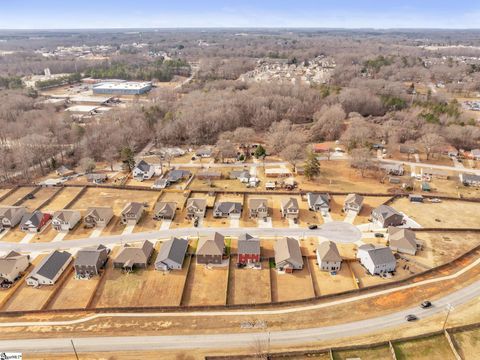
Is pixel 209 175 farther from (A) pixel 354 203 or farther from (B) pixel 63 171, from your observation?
(B) pixel 63 171

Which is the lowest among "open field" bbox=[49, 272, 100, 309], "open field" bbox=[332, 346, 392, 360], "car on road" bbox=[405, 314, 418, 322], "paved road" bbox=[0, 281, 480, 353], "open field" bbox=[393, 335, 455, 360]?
"open field" bbox=[49, 272, 100, 309]

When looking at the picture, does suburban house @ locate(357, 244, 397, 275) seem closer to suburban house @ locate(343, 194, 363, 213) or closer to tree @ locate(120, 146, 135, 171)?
suburban house @ locate(343, 194, 363, 213)

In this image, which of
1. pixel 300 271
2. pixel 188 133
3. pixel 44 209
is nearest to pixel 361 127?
pixel 188 133

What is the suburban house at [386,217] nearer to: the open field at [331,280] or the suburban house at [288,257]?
the open field at [331,280]

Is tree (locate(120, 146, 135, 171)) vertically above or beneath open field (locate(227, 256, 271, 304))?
above

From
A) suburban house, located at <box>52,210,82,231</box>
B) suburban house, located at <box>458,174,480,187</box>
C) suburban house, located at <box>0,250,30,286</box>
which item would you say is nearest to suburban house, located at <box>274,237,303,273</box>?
suburban house, located at <box>52,210,82,231</box>

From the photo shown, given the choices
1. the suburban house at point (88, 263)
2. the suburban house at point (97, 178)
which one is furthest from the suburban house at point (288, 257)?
the suburban house at point (97, 178)
